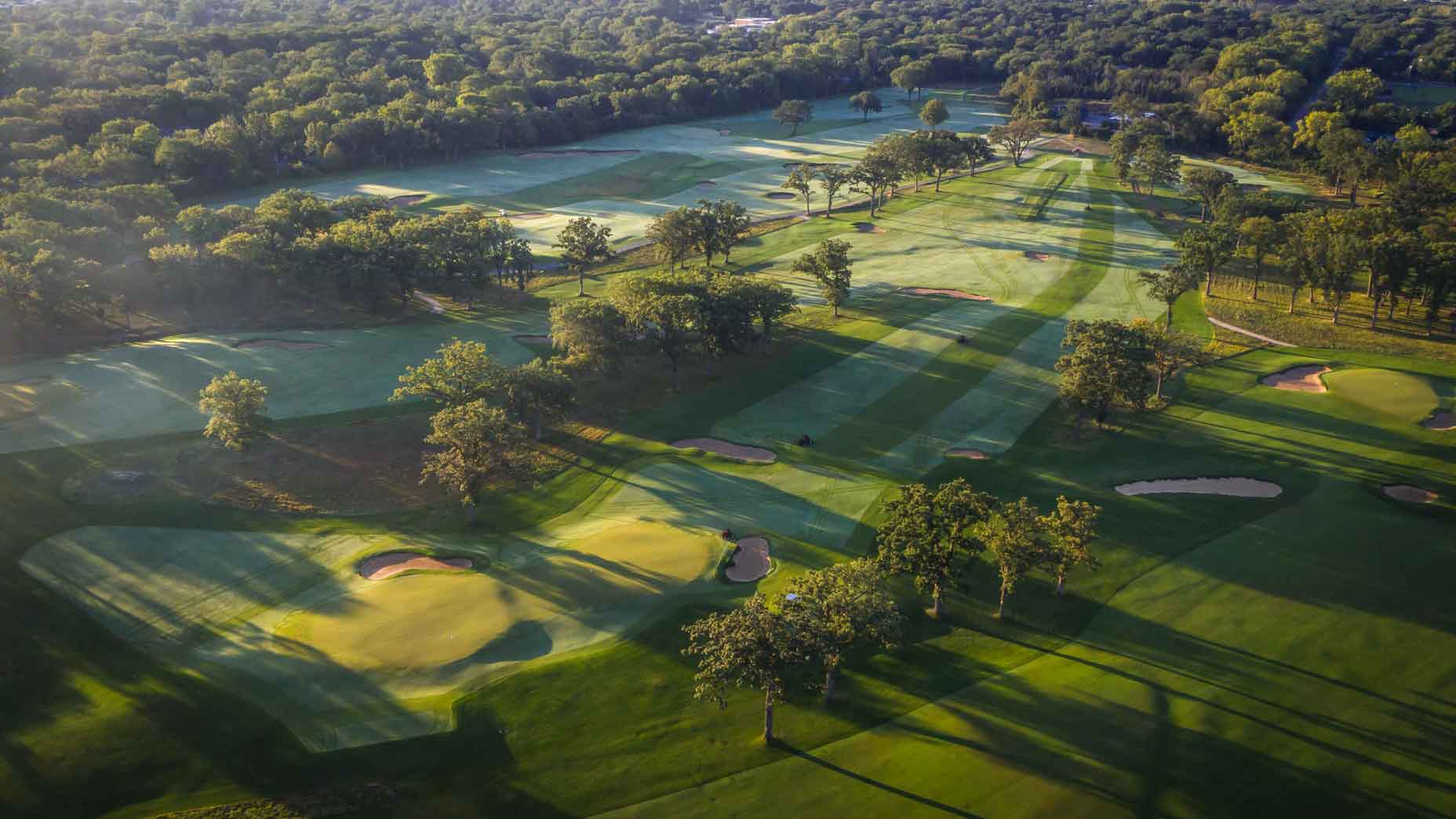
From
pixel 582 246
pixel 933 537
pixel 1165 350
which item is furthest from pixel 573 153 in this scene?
pixel 933 537

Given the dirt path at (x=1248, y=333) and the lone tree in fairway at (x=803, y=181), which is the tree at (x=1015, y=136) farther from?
the dirt path at (x=1248, y=333)

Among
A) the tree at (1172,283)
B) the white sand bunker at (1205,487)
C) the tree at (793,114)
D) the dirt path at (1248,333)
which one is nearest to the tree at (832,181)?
the tree at (793,114)

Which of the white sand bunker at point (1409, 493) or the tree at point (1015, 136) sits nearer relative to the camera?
the white sand bunker at point (1409, 493)

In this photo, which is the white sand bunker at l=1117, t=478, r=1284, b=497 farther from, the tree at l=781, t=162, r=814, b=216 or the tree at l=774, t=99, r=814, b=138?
the tree at l=774, t=99, r=814, b=138

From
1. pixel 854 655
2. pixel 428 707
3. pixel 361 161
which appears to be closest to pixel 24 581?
pixel 428 707

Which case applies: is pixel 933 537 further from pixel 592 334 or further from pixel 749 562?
pixel 592 334

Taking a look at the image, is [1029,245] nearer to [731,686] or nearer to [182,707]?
[731,686]
